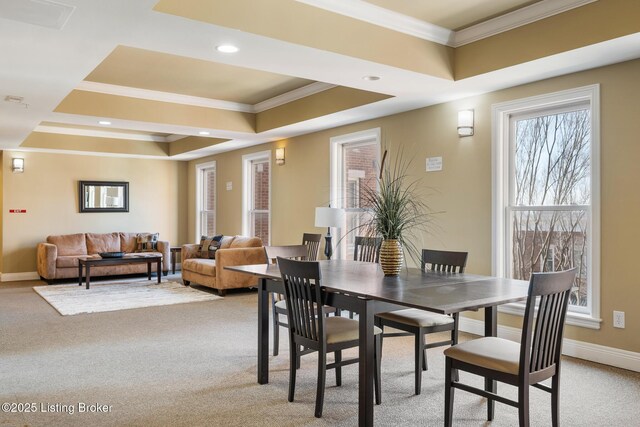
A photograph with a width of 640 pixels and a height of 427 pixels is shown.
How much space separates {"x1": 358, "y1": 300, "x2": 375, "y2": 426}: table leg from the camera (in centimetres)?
255

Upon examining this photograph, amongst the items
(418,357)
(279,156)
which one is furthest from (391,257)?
(279,156)

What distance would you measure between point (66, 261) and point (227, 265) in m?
3.00

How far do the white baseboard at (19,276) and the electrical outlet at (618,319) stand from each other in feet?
28.3

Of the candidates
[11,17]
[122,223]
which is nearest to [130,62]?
[11,17]

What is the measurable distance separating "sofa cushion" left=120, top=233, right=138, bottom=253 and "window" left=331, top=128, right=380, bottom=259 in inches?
180

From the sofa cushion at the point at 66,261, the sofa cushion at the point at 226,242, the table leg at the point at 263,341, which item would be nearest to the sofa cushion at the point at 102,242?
the sofa cushion at the point at 66,261

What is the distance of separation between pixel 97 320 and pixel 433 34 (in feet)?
14.5

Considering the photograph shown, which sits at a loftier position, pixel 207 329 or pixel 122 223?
pixel 122 223

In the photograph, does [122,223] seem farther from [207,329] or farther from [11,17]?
[11,17]

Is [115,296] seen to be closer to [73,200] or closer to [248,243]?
[248,243]

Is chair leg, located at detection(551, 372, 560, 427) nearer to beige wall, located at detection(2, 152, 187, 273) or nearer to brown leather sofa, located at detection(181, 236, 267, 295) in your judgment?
brown leather sofa, located at detection(181, 236, 267, 295)

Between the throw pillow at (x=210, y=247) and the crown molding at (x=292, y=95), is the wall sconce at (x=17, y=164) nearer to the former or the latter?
the throw pillow at (x=210, y=247)

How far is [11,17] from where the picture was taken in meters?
2.78

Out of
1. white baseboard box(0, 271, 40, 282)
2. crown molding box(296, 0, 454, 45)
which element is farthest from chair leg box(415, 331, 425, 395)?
white baseboard box(0, 271, 40, 282)
